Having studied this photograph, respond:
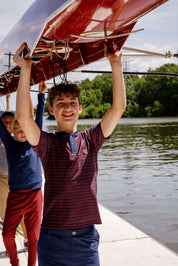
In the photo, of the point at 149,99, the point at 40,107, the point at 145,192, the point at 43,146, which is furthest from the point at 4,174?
the point at 149,99

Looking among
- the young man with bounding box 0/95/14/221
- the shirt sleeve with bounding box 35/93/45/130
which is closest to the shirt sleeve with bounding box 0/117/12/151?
the shirt sleeve with bounding box 35/93/45/130

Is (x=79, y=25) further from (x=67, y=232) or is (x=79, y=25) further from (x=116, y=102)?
(x=67, y=232)

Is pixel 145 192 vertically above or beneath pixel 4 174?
beneath

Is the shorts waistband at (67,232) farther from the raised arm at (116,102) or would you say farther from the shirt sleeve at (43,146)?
the raised arm at (116,102)

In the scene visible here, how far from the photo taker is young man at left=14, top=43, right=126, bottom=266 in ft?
7.94

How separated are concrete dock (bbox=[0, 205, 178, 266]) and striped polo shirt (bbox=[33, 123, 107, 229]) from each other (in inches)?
78.1

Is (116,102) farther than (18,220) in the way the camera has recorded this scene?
No

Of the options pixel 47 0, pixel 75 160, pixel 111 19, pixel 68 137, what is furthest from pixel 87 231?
pixel 47 0

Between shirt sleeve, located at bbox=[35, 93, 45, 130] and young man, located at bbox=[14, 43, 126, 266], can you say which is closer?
young man, located at bbox=[14, 43, 126, 266]

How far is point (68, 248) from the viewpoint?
2.40m

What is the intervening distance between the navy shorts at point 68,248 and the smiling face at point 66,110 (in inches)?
29.4

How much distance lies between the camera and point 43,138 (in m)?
2.65

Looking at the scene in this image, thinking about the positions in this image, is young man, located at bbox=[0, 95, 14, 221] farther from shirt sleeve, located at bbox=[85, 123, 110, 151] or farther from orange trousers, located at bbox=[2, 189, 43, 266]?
shirt sleeve, located at bbox=[85, 123, 110, 151]

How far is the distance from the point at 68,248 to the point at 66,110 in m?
0.97
